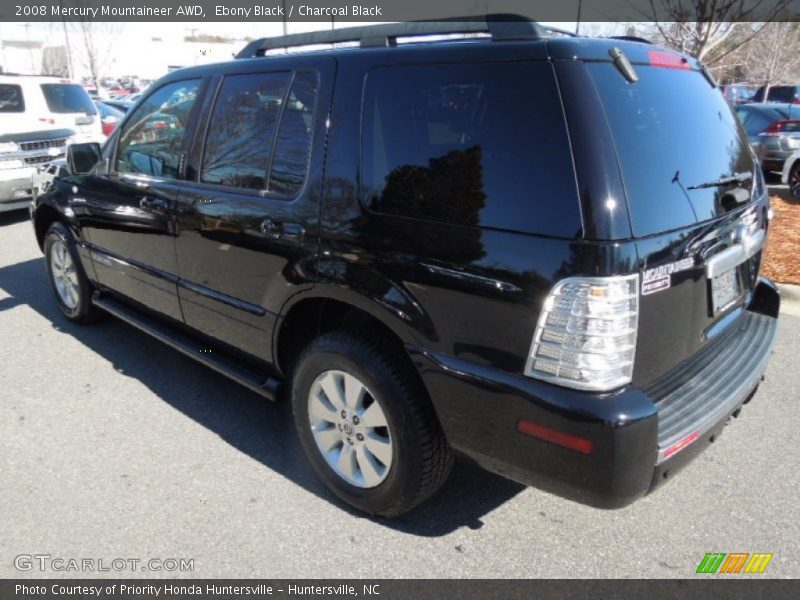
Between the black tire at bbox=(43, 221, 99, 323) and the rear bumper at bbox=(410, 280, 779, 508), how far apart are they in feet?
11.1

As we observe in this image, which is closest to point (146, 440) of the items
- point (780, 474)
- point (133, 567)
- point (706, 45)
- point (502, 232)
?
point (133, 567)

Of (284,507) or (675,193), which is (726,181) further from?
(284,507)

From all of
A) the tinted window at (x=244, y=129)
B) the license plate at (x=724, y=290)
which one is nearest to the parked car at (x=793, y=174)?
the license plate at (x=724, y=290)

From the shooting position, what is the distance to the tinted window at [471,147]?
6.61 ft

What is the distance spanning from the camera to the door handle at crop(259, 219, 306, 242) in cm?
273

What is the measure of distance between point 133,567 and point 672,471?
2.11 metres

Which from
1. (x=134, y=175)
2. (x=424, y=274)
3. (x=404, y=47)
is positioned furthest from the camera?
(x=134, y=175)

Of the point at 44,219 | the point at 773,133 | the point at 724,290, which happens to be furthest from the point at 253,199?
the point at 773,133

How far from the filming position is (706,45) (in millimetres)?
8000

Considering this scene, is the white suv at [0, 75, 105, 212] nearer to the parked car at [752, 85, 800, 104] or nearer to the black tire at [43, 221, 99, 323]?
the black tire at [43, 221, 99, 323]

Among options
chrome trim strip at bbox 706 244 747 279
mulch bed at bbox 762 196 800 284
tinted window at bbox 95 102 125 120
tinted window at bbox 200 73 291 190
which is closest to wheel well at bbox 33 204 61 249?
tinted window at bbox 200 73 291 190

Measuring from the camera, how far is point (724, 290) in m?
2.57

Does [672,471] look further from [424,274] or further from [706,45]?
[706,45]

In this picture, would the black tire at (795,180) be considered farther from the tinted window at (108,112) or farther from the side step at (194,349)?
the tinted window at (108,112)
